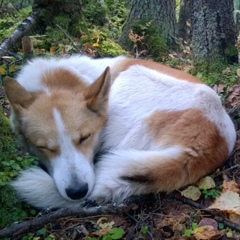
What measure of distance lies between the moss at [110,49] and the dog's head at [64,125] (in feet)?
8.66

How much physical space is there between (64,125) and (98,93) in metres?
0.49

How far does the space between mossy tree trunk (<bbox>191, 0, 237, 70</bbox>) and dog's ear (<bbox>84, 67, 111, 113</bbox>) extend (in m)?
1.99

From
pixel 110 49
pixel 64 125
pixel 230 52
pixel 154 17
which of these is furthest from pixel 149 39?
pixel 64 125

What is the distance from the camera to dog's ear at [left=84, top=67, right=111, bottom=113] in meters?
3.43

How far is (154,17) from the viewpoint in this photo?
6.96 m

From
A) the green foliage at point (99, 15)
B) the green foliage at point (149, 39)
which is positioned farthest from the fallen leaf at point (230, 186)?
the green foliage at point (99, 15)

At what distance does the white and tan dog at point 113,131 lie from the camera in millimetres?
2869

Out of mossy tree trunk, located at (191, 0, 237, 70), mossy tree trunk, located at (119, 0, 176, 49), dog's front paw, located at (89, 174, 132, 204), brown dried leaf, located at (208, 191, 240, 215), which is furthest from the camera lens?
mossy tree trunk, located at (119, 0, 176, 49)

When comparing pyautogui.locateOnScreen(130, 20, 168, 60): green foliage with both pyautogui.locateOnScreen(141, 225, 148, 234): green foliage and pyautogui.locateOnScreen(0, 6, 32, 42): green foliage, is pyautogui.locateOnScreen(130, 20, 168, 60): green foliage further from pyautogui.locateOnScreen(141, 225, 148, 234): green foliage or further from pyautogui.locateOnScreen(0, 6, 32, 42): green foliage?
pyautogui.locateOnScreen(141, 225, 148, 234): green foliage

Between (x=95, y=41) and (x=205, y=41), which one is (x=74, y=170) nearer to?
(x=205, y=41)

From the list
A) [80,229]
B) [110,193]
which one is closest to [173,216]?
[110,193]

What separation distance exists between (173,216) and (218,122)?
0.98 metres

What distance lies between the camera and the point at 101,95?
351 centimetres

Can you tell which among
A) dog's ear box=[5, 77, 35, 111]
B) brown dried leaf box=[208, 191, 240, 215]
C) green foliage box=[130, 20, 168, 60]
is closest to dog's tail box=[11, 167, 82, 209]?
dog's ear box=[5, 77, 35, 111]
